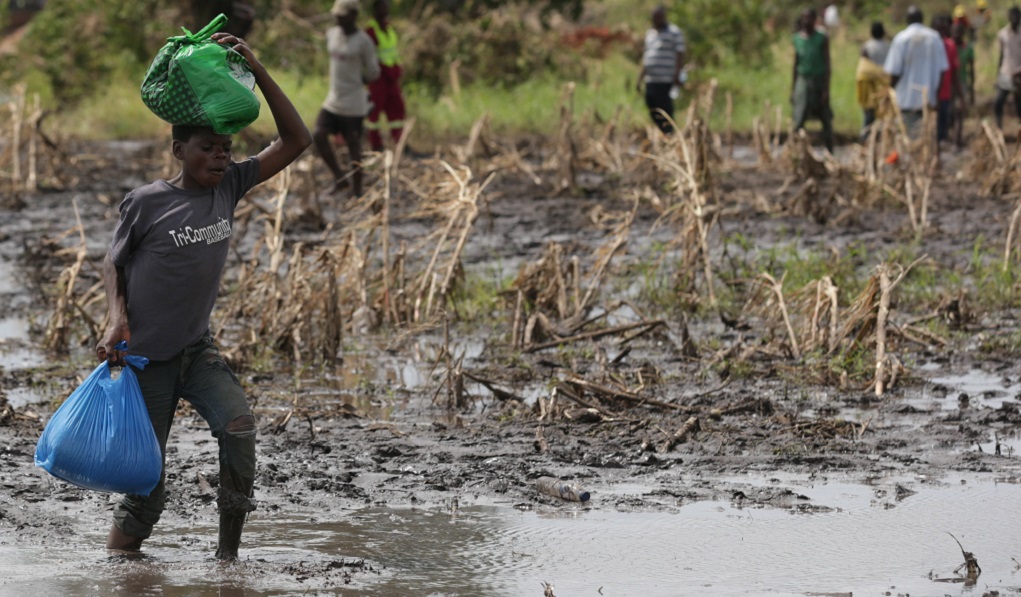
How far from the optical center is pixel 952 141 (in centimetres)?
1719

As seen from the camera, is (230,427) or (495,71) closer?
(230,427)

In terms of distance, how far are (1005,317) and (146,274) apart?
5.40 m

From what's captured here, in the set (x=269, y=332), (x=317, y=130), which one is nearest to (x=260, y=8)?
(x=317, y=130)

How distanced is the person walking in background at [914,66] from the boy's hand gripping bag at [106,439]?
35.6ft

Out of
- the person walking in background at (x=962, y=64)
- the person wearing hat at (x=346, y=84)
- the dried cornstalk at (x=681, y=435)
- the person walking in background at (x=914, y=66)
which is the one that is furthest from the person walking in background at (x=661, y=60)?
the dried cornstalk at (x=681, y=435)

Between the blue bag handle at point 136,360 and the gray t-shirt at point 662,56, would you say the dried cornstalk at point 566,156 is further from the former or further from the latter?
the blue bag handle at point 136,360

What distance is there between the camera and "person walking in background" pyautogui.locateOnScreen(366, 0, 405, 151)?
13.9 m

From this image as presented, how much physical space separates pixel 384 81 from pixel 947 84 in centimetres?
575

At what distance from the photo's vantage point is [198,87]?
4.02 metres

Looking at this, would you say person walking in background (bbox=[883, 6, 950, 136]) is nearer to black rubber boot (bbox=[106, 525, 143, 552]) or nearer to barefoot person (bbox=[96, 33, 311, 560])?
barefoot person (bbox=[96, 33, 311, 560])

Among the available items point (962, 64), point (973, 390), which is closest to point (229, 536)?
point (973, 390)

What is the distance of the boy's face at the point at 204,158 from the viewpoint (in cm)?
411

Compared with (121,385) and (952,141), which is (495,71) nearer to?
(952,141)

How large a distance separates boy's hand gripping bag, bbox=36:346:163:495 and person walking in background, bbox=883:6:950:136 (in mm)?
10841
